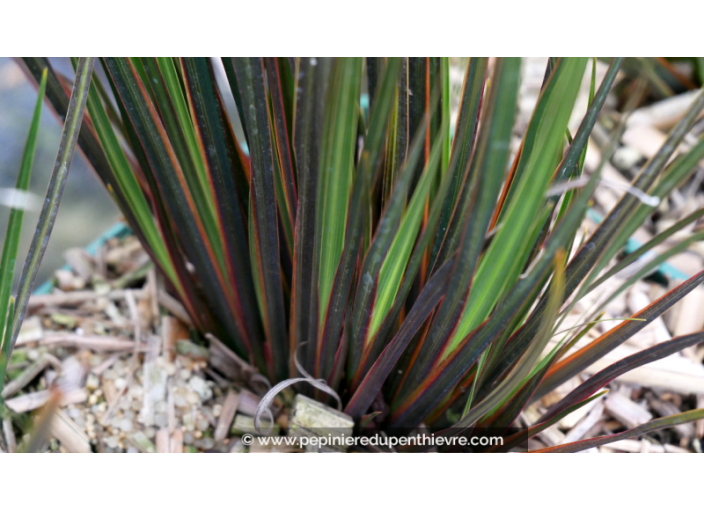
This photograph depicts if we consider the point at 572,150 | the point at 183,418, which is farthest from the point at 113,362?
the point at 572,150

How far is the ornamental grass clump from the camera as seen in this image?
0.35m

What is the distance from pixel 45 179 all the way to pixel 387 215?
723mm

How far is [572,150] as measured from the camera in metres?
0.41

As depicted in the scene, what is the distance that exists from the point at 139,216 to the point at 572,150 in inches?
18.1

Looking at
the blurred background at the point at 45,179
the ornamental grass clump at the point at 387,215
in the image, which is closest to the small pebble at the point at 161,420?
the ornamental grass clump at the point at 387,215

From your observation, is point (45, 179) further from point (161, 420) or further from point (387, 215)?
point (387, 215)

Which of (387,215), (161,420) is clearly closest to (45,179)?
(161,420)

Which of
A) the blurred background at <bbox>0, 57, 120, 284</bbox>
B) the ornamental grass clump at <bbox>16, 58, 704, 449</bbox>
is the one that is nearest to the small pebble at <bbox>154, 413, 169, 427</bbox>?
the ornamental grass clump at <bbox>16, 58, 704, 449</bbox>

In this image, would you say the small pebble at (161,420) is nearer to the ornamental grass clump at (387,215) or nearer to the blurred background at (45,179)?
the ornamental grass clump at (387,215)

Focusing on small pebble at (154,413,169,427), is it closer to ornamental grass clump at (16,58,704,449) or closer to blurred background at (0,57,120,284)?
ornamental grass clump at (16,58,704,449)

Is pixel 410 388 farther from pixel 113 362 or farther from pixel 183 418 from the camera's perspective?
pixel 113 362

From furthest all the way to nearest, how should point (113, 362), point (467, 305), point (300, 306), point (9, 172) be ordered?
point (9, 172) → point (113, 362) → point (300, 306) → point (467, 305)

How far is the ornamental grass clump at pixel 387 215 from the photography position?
0.35 meters

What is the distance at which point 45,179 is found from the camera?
817 mm
